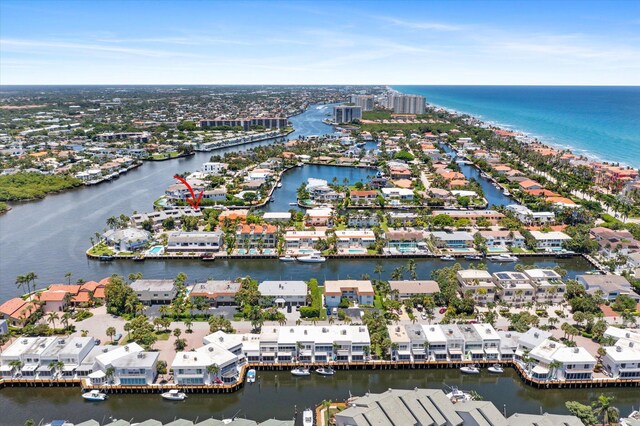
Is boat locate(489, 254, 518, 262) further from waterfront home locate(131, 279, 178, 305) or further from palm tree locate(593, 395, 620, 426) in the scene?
waterfront home locate(131, 279, 178, 305)

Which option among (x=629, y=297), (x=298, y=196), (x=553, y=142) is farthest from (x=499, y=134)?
(x=629, y=297)

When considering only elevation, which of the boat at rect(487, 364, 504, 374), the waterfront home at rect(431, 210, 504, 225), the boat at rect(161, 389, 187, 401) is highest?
the waterfront home at rect(431, 210, 504, 225)

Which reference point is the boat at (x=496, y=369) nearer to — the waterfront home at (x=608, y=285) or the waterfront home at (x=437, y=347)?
the waterfront home at (x=437, y=347)

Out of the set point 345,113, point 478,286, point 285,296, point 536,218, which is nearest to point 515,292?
point 478,286

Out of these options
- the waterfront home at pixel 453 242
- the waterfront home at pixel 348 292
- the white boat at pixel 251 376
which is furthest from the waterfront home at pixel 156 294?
the waterfront home at pixel 453 242

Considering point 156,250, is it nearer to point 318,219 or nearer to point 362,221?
point 318,219

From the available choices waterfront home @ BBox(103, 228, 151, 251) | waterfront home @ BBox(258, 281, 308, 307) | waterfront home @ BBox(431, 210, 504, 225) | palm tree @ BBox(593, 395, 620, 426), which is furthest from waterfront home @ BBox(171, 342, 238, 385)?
waterfront home @ BBox(431, 210, 504, 225)
